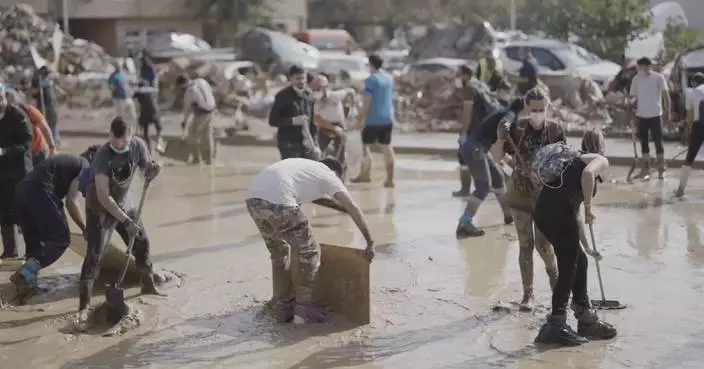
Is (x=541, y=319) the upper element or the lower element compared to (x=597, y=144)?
lower

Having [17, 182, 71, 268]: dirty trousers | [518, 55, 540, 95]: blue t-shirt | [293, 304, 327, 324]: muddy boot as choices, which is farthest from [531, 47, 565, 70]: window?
[293, 304, 327, 324]: muddy boot

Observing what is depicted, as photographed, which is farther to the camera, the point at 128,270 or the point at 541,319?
the point at 128,270

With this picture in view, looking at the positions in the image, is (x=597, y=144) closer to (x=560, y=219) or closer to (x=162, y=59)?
(x=560, y=219)

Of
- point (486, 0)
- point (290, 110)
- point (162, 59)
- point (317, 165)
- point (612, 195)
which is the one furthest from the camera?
point (486, 0)

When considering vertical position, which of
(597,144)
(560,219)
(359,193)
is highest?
(597,144)

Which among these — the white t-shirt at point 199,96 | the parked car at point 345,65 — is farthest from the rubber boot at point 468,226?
the parked car at point 345,65

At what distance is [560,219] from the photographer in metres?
7.04

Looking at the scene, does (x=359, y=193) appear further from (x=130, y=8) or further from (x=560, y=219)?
(x=130, y=8)

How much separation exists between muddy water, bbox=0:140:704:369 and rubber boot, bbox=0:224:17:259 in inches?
17.9

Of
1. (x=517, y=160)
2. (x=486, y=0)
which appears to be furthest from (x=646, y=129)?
(x=486, y=0)

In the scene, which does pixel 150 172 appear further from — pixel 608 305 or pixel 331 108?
pixel 331 108

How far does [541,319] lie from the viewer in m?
7.85

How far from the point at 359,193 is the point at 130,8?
122 ft

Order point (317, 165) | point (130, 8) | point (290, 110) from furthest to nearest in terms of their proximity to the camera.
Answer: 1. point (130, 8)
2. point (290, 110)
3. point (317, 165)
